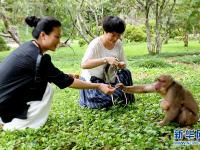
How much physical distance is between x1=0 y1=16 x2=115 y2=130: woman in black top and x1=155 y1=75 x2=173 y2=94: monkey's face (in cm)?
98

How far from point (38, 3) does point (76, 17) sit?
14.8ft

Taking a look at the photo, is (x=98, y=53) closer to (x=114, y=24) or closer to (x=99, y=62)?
(x=99, y=62)

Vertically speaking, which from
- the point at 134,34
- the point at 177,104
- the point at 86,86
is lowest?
the point at 134,34

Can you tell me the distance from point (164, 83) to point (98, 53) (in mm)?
1567

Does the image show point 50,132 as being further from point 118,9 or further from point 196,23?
point 196,23

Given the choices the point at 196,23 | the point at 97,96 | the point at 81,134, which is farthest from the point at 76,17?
the point at 81,134

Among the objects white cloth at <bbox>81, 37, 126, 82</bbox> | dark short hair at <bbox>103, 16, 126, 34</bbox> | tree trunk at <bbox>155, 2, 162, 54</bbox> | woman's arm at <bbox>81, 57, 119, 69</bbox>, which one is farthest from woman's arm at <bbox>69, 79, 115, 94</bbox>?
tree trunk at <bbox>155, 2, 162, 54</bbox>

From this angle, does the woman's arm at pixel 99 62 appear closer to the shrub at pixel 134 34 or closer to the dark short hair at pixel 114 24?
the dark short hair at pixel 114 24

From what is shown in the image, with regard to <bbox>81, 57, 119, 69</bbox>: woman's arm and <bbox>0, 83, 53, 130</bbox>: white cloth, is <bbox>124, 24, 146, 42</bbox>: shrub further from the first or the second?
<bbox>0, 83, 53, 130</bbox>: white cloth

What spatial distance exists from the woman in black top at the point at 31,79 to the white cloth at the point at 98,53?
961mm

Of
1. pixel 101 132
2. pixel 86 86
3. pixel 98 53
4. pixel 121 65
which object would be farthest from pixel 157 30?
pixel 101 132

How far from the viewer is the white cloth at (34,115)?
5051 millimetres

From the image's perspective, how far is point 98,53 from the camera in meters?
6.05

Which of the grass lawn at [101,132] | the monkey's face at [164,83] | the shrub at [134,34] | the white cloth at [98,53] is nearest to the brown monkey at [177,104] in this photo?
the monkey's face at [164,83]
